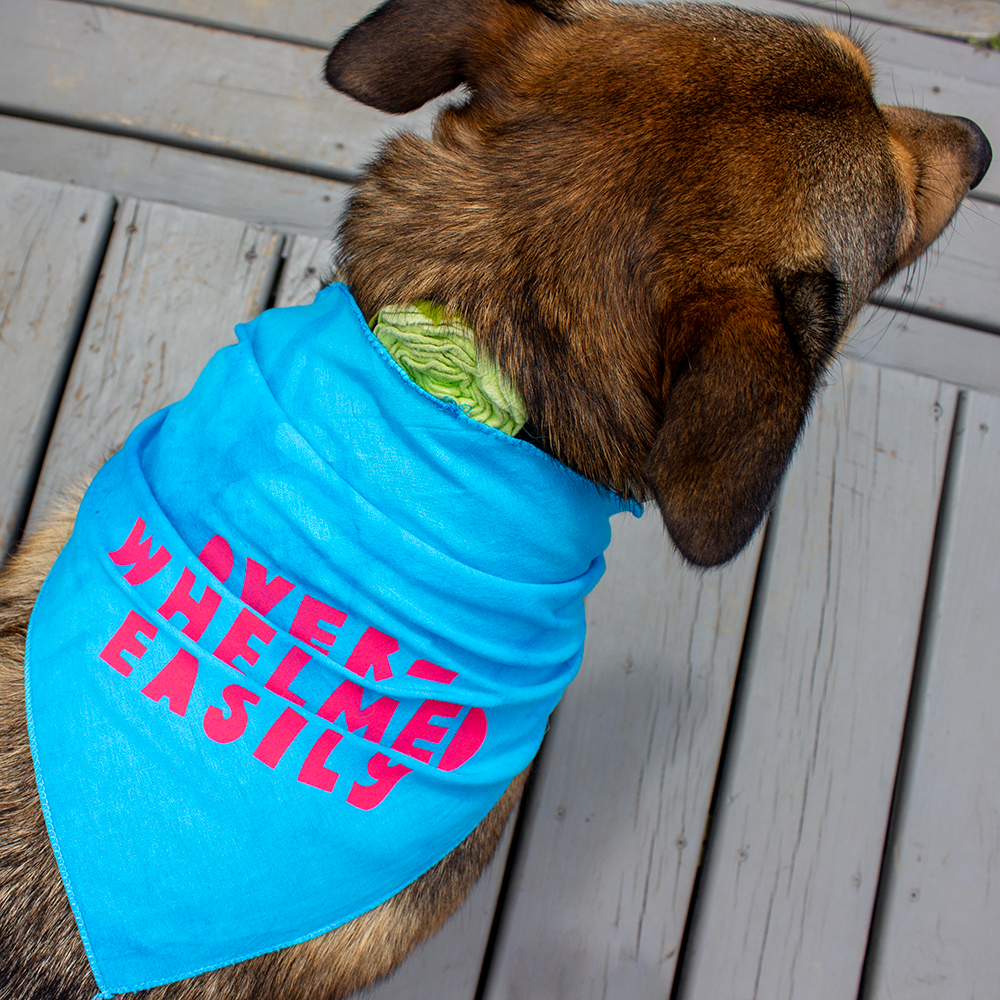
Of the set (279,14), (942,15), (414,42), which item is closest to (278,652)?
(414,42)

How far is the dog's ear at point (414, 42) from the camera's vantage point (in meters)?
1.08

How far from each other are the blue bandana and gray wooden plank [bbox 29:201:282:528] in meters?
0.93

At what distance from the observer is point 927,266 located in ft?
6.59

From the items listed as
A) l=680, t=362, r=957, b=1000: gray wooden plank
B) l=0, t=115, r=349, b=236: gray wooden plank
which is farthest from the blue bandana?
l=0, t=115, r=349, b=236: gray wooden plank

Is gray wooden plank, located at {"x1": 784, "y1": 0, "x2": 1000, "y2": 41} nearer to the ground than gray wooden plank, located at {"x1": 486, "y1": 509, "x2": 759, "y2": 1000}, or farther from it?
farther from it

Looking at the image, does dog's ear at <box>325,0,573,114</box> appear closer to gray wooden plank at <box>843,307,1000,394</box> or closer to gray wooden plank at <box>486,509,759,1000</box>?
gray wooden plank at <box>486,509,759,1000</box>

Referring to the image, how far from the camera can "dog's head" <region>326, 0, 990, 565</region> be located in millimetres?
889

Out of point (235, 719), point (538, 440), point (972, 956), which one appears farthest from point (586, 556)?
point (972, 956)

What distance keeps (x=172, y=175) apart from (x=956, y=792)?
2631 millimetres

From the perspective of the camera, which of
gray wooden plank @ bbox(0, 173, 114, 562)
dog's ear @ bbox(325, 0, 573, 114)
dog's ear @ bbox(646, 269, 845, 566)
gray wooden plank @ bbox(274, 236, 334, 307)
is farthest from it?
gray wooden plank @ bbox(274, 236, 334, 307)

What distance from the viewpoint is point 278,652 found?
2.96ft

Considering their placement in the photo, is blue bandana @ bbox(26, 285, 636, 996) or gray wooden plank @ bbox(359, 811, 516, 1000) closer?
blue bandana @ bbox(26, 285, 636, 996)

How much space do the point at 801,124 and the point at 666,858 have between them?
153 centimetres

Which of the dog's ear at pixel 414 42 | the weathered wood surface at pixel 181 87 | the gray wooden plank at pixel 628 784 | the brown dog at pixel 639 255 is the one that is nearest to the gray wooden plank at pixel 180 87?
the weathered wood surface at pixel 181 87
